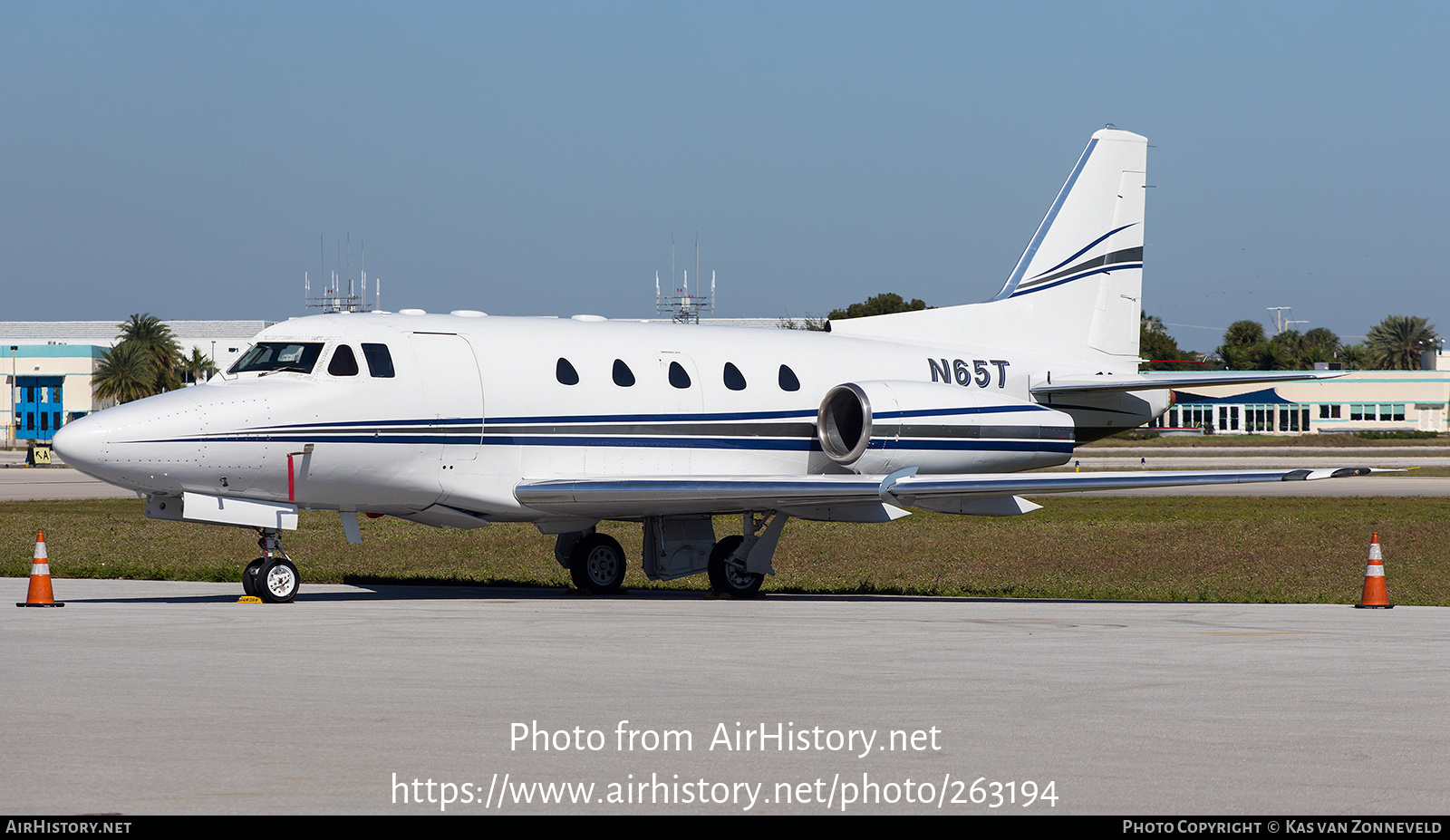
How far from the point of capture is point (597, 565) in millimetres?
20344

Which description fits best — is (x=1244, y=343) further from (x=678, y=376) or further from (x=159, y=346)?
(x=678, y=376)

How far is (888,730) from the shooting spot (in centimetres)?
868

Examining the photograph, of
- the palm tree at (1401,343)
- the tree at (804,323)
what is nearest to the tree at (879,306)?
the tree at (804,323)

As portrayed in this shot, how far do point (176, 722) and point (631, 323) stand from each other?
11761 mm

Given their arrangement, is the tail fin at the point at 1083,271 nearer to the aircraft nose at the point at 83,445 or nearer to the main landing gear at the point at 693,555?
the main landing gear at the point at 693,555

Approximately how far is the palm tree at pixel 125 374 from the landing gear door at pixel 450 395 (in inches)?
3673

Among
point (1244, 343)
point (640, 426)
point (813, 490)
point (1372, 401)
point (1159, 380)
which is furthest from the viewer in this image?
point (1244, 343)

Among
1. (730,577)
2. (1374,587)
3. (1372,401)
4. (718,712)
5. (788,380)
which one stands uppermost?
(788,380)

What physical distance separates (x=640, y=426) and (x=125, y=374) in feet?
312

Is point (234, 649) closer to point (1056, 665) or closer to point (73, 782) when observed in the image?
point (73, 782)

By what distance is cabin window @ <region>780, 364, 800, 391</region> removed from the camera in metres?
20.4

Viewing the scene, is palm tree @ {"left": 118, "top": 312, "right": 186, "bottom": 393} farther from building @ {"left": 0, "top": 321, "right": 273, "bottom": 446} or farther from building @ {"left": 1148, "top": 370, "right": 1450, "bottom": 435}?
building @ {"left": 1148, "top": 370, "right": 1450, "bottom": 435}

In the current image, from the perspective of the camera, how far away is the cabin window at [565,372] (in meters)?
18.5

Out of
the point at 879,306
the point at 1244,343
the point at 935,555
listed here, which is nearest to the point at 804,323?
the point at 879,306
